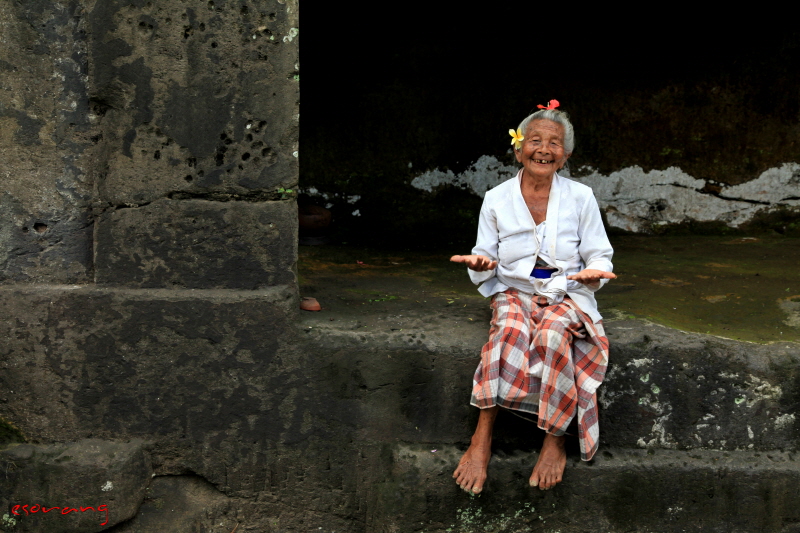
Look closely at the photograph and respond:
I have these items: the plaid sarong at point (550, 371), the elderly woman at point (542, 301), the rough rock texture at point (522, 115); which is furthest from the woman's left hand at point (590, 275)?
the rough rock texture at point (522, 115)

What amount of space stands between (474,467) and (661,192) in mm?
3145

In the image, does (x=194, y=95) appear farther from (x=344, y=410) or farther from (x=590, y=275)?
(x=590, y=275)

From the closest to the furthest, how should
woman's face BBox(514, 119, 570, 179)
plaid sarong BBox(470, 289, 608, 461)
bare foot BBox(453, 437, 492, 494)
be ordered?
plaid sarong BBox(470, 289, 608, 461) < bare foot BBox(453, 437, 492, 494) < woman's face BBox(514, 119, 570, 179)

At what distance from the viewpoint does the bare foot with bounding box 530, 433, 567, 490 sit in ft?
8.88

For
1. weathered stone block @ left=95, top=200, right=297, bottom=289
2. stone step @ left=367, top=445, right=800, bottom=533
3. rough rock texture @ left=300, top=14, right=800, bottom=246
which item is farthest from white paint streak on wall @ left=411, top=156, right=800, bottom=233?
stone step @ left=367, top=445, right=800, bottom=533

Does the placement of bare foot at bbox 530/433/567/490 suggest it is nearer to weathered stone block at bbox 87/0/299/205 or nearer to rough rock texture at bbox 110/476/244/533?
rough rock texture at bbox 110/476/244/533

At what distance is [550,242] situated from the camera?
2834 millimetres

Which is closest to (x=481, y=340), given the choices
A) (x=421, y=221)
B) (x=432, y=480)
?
(x=432, y=480)

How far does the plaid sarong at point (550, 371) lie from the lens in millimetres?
2619

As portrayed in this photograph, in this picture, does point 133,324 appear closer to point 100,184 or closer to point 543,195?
point 100,184

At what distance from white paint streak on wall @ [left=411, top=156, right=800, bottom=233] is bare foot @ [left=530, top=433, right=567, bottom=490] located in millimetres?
2746

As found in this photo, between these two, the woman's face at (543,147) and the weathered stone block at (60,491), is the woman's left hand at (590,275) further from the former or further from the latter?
the weathered stone block at (60,491)
